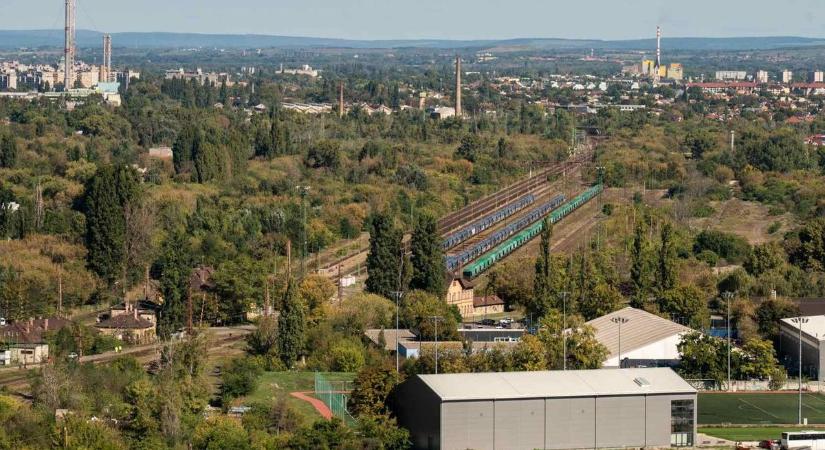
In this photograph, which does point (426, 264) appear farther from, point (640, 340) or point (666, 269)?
point (640, 340)

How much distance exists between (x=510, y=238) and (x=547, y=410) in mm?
30844

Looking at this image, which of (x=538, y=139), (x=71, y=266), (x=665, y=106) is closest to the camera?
(x=71, y=266)

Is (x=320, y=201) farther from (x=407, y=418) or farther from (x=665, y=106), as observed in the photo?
(x=665, y=106)

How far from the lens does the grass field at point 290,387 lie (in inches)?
1320

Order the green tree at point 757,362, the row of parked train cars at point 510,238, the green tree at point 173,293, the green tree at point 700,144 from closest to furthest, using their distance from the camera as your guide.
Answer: the green tree at point 757,362, the green tree at point 173,293, the row of parked train cars at point 510,238, the green tree at point 700,144

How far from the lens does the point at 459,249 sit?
191 feet

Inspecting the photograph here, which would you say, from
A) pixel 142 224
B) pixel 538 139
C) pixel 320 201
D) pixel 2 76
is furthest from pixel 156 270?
pixel 2 76

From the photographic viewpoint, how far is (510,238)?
6103 cm

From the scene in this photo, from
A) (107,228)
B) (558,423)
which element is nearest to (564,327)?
(558,423)

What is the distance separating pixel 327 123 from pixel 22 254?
177ft

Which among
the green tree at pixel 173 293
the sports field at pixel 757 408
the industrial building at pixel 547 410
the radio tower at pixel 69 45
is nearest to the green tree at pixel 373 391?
the industrial building at pixel 547 410

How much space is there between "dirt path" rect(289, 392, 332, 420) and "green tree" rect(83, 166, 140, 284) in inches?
607

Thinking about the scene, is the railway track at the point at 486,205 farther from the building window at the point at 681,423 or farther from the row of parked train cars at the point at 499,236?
the building window at the point at 681,423

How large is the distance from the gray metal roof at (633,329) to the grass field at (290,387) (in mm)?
6297
